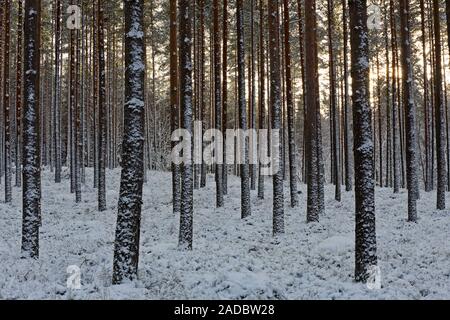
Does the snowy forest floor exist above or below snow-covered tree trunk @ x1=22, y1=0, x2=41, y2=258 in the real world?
below

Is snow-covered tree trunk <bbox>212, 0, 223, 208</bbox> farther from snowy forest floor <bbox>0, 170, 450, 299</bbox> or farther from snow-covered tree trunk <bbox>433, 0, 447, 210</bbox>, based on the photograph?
snow-covered tree trunk <bbox>433, 0, 447, 210</bbox>

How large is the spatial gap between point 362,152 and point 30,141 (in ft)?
28.0

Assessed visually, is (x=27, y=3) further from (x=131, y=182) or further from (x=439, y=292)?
(x=439, y=292)

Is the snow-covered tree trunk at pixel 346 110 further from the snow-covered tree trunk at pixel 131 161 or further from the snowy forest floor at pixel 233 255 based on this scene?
the snow-covered tree trunk at pixel 131 161

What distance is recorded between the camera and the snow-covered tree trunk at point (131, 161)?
879 cm

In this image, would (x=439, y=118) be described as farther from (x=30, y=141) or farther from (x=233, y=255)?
(x=30, y=141)

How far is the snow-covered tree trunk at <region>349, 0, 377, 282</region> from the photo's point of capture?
891cm

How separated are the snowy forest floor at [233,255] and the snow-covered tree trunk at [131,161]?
580 mm

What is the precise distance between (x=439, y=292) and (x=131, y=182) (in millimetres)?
6764

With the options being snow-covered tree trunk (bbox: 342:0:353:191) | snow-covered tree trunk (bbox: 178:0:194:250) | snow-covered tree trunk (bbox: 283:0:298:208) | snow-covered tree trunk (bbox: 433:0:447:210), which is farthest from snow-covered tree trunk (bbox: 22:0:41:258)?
snow-covered tree trunk (bbox: 433:0:447:210)

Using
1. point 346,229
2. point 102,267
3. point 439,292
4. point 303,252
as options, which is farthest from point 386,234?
point 102,267

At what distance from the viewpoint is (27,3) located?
37.3 feet

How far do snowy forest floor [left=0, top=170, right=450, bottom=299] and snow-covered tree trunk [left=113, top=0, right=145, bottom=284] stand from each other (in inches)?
22.8

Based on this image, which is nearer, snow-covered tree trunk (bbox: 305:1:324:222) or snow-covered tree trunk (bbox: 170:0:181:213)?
snow-covered tree trunk (bbox: 305:1:324:222)
